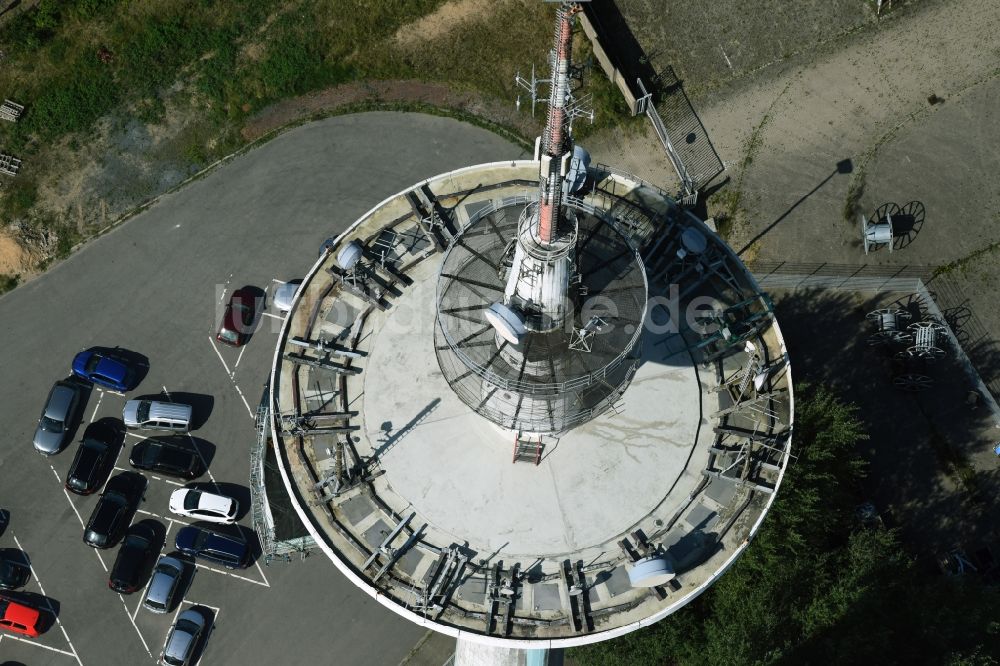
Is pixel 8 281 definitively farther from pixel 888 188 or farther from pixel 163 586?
pixel 888 188

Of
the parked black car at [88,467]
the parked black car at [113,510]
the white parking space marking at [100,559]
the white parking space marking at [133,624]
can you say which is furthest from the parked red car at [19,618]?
the parked black car at [88,467]

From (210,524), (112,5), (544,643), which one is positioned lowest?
(544,643)

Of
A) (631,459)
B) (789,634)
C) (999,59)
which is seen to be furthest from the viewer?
(999,59)

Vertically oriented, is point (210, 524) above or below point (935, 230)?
below

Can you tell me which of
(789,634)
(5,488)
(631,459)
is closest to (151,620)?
(5,488)

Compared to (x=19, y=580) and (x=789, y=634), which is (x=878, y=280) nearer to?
(x=789, y=634)

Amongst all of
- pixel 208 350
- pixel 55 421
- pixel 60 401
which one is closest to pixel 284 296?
pixel 208 350
